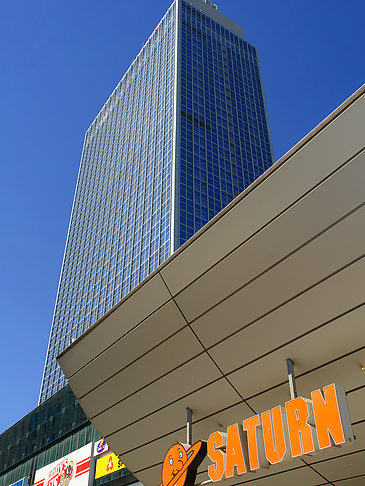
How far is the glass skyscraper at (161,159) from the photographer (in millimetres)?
80375

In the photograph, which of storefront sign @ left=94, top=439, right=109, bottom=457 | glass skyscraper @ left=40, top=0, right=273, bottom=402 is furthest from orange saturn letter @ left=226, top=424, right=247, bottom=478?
glass skyscraper @ left=40, top=0, right=273, bottom=402

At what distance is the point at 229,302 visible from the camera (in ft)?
33.7

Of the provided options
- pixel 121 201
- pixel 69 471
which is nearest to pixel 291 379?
pixel 69 471

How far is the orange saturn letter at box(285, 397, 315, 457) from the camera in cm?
863

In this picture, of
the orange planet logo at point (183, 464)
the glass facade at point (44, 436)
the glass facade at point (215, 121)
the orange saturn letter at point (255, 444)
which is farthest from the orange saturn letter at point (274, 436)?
the glass facade at point (215, 121)

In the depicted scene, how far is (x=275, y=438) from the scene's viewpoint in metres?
9.27

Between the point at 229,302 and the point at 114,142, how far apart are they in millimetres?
109508

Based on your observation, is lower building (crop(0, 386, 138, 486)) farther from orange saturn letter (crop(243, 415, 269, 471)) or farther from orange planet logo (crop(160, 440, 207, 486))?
orange saturn letter (crop(243, 415, 269, 471))

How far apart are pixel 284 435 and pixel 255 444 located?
774 millimetres

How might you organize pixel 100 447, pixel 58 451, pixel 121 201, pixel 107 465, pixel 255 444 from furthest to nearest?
pixel 121 201 < pixel 58 451 < pixel 100 447 < pixel 107 465 < pixel 255 444

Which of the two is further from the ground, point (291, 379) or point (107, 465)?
point (107, 465)

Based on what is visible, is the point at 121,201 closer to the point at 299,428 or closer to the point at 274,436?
the point at 274,436

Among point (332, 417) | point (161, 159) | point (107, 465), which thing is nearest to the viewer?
point (332, 417)

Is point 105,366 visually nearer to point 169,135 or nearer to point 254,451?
point 254,451
